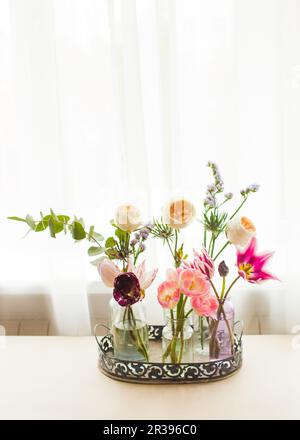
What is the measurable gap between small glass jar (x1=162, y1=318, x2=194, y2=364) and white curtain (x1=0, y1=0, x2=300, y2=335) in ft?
0.69

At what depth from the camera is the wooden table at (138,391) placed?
1125mm

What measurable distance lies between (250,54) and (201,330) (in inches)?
23.8

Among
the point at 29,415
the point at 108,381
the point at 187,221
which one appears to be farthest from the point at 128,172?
the point at 29,415

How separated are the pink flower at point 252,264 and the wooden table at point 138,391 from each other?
0.67 feet

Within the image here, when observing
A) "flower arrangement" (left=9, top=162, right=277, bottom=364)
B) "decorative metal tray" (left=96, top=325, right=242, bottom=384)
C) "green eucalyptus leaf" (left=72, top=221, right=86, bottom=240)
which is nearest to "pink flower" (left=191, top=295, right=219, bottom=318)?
"flower arrangement" (left=9, top=162, right=277, bottom=364)

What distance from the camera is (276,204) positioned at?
1411 mm

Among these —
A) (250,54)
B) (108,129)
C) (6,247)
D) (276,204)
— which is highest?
(250,54)

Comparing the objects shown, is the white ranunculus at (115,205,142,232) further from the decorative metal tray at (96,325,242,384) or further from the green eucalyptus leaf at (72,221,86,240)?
the decorative metal tray at (96,325,242,384)

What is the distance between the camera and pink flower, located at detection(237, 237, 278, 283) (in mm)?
1200

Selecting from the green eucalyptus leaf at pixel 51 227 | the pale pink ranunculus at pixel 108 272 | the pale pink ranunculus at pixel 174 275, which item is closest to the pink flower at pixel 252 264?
the pale pink ranunculus at pixel 174 275

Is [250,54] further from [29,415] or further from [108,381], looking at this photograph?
[29,415]

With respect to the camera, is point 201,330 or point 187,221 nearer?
point 187,221
